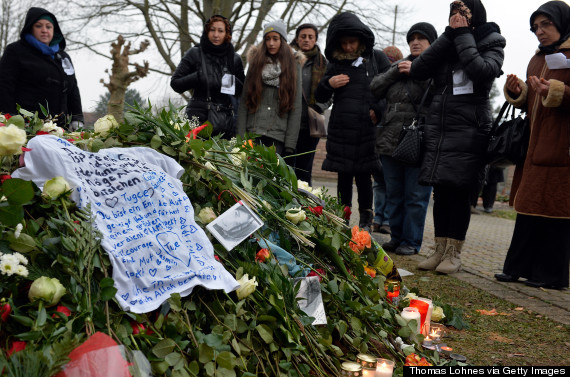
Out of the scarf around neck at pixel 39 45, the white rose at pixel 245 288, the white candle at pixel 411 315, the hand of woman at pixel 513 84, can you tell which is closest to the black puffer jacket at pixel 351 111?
the hand of woman at pixel 513 84

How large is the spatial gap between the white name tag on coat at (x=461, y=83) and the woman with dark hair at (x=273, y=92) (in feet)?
5.03

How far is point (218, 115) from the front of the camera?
5262mm

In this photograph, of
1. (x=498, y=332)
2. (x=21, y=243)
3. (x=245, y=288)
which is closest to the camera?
(x=21, y=243)

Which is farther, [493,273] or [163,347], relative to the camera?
[493,273]

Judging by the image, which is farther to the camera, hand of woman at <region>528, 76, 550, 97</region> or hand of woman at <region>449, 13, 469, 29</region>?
hand of woman at <region>449, 13, 469, 29</region>

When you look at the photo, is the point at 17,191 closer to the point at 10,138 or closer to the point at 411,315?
the point at 10,138

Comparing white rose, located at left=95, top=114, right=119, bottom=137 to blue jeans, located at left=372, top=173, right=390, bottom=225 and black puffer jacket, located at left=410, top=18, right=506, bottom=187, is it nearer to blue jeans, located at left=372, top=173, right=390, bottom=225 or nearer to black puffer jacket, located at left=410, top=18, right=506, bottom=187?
black puffer jacket, located at left=410, top=18, right=506, bottom=187

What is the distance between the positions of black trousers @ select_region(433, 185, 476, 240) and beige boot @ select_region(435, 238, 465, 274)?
52mm

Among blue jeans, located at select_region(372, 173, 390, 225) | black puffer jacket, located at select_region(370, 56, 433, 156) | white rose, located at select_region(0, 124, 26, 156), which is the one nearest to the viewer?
white rose, located at select_region(0, 124, 26, 156)

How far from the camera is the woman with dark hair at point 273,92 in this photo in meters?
5.35

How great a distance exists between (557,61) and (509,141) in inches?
24.2

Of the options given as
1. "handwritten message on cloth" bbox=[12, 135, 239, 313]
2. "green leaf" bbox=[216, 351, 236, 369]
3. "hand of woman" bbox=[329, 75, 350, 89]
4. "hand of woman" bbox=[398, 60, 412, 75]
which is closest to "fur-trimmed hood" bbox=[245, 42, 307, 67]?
"hand of woman" bbox=[329, 75, 350, 89]

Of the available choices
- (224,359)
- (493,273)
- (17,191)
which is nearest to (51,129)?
(17,191)

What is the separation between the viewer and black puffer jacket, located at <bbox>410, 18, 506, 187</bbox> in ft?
14.2
